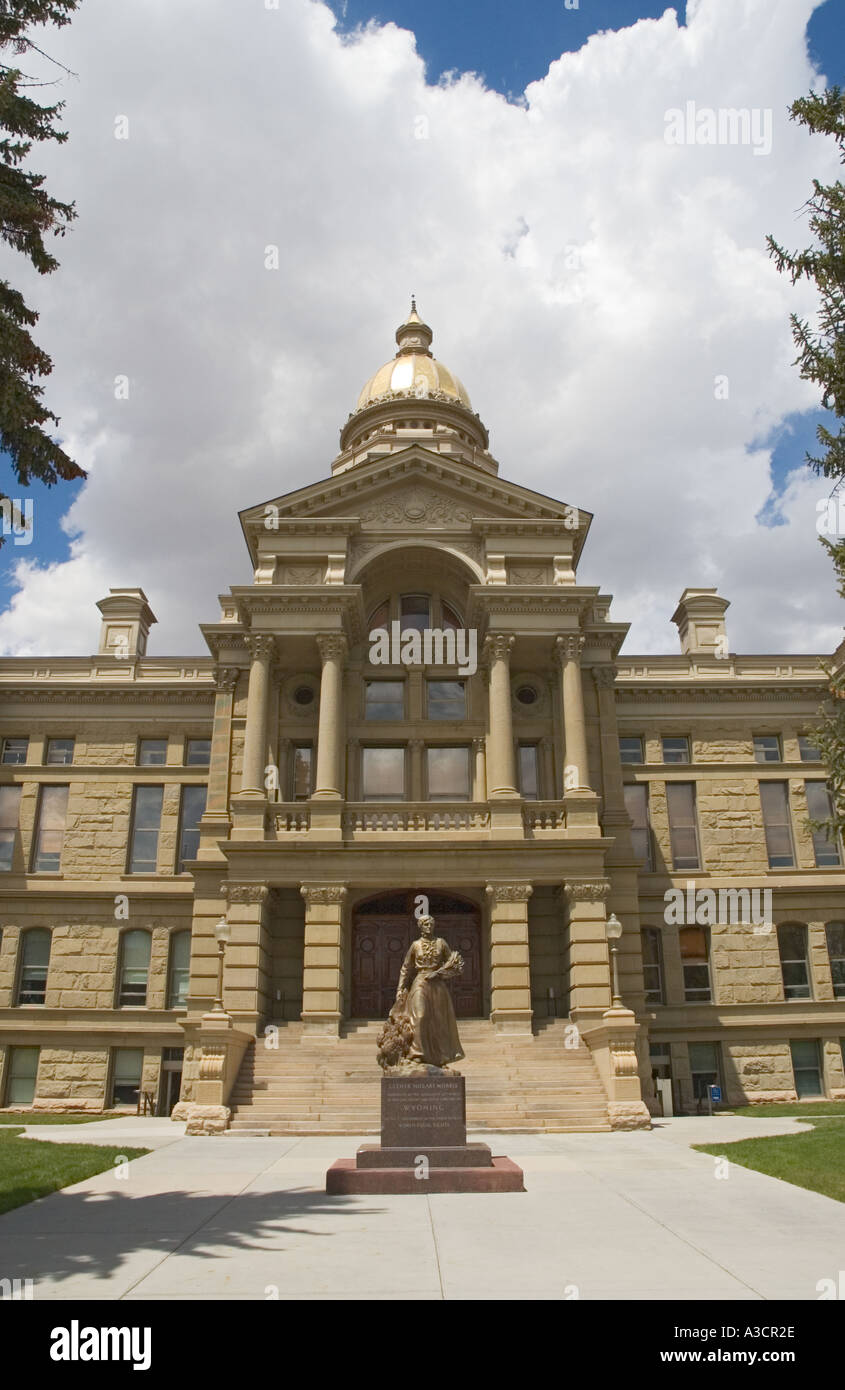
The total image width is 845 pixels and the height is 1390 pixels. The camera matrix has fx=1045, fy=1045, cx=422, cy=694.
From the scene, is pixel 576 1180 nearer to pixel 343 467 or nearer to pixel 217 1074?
pixel 217 1074

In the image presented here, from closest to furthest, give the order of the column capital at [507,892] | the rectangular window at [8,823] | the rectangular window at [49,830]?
the column capital at [507,892], the rectangular window at [49,830], the rectangular window at [8,823]

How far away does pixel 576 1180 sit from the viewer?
15.0 m

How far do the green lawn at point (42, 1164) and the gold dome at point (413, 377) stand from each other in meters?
39.9

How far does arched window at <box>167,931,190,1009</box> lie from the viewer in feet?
120

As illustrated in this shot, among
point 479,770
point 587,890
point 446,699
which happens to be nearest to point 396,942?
point 479,770

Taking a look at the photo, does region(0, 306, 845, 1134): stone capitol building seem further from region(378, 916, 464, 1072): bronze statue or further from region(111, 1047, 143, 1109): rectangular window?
region(378, 916, 464, 1072): bronze statue

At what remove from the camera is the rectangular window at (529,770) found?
35156mm

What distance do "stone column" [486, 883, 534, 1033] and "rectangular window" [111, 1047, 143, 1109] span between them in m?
14.2

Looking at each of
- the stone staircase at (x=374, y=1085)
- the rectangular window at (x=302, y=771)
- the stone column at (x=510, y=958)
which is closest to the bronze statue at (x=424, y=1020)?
the stone staircase at (x=374, y=1085)

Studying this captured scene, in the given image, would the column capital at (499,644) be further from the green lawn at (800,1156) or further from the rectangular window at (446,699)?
the green lawn at (800,1156)

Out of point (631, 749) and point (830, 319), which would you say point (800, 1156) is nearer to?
point (830, 319)

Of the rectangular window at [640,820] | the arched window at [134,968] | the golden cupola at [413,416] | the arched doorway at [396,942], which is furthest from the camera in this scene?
the golden cupola at [413,416]

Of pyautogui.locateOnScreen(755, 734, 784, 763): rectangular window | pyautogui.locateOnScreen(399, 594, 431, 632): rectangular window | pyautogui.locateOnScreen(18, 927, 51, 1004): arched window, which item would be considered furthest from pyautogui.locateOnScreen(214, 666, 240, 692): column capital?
pyautogui.locateOnScreen(755, 734, 784, 763): rectangular window

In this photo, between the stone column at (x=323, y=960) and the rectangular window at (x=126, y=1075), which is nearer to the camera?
the stone column at (x=323, y=960)
